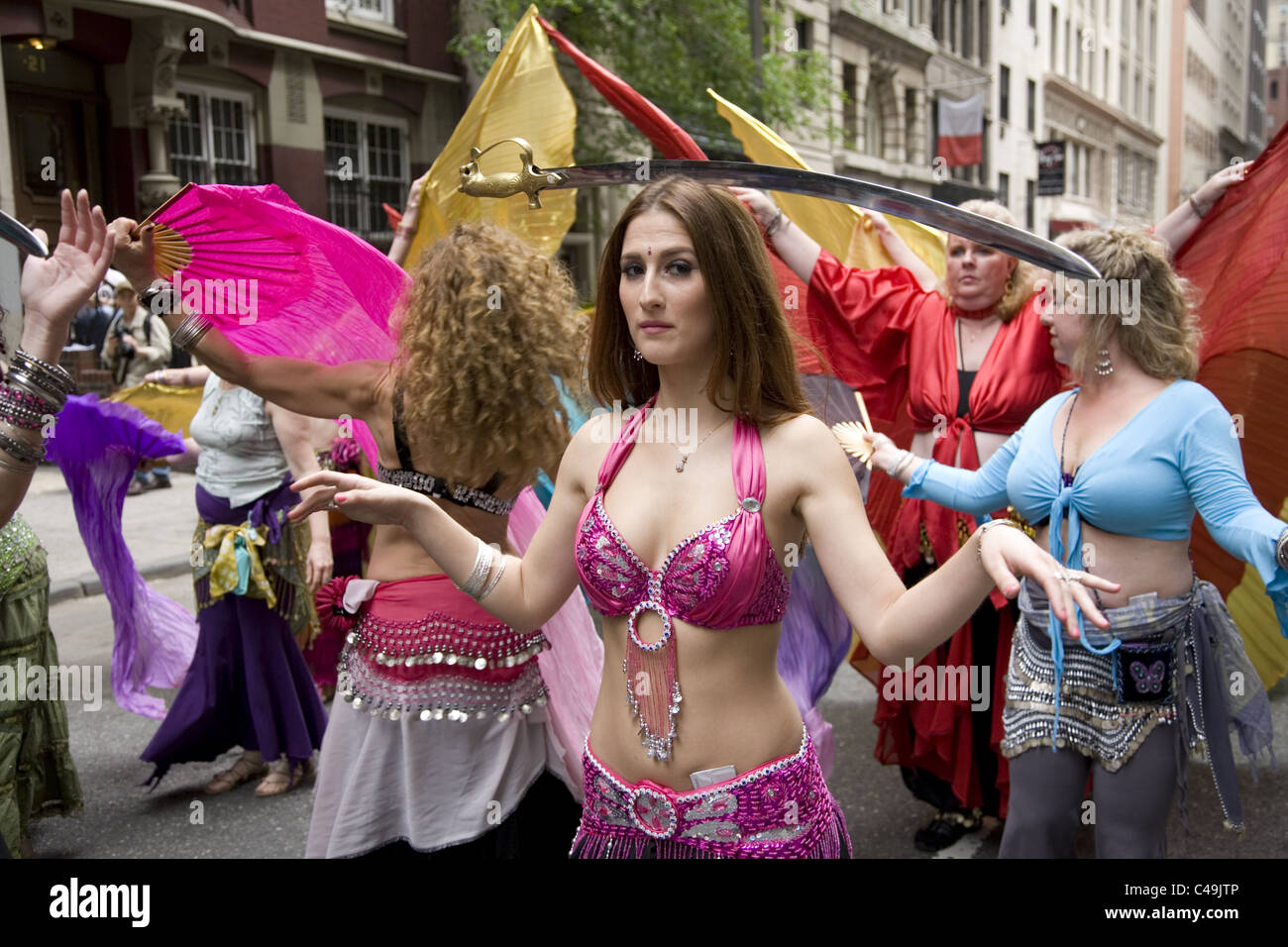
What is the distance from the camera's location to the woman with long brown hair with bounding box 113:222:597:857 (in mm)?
2646

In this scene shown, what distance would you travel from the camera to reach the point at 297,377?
281 centimetres

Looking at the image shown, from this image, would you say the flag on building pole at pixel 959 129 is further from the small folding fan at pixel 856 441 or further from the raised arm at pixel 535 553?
the raised arm at pixel 535 553

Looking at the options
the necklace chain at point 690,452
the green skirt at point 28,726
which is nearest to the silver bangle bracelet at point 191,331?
the green skirt at point 28,726

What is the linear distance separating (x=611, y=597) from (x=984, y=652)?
230cm

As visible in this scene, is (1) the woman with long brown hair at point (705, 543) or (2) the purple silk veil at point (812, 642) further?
(2) the purple silk veil at point (812, 642)

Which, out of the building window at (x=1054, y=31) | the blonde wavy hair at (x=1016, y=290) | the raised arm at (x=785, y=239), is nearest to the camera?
the raised arm at (x=785, y=239)

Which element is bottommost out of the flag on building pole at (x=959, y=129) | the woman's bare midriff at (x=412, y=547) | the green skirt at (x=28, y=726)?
the green skirt at (x=28, y=726)

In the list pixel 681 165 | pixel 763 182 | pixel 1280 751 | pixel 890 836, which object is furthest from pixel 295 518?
pixel 1280 751

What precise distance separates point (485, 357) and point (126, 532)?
7.96 metres

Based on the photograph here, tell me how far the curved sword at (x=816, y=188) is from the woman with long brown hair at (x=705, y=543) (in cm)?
19

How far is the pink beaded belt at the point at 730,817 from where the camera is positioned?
1.90 meters

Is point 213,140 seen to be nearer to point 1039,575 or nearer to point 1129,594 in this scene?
point 1129,594

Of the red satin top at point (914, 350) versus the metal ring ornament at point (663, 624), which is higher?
the red satin top at point (914, 350)

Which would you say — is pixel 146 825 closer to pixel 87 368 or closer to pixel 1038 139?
pixel 87 368
